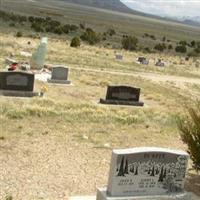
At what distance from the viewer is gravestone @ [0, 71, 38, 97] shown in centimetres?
2056

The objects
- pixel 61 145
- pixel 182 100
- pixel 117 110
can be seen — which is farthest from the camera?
pixel 182 100

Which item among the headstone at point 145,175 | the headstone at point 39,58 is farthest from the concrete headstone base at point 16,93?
the headstone at point 145,175

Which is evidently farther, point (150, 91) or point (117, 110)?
point (150, 91)

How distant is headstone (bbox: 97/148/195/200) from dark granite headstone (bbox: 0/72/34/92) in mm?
11621

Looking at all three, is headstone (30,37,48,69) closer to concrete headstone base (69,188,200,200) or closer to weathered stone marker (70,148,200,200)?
concrete headstone base (69,188,200,200)

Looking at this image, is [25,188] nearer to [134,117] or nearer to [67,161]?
[67,161]

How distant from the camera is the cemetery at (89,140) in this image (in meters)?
9.88

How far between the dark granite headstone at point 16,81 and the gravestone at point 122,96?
9.84 feet

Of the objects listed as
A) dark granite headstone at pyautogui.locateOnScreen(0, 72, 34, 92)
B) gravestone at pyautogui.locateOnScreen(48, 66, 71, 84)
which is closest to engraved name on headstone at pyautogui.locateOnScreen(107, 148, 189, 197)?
dark granite headstone at pyautogui.locateOnScreen(0, 72, 34, 92)

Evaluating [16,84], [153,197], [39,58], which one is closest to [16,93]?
[16,84]

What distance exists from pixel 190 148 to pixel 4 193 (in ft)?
14.0

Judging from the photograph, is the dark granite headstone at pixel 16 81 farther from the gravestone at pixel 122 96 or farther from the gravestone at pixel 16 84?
the gravestone at pixel 122 96

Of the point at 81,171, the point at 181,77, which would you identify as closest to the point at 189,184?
the point at 81,171

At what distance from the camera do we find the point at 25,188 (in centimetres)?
1088
